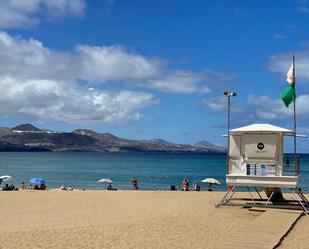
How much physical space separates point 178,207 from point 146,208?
135 cm

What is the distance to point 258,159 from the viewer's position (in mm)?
21484

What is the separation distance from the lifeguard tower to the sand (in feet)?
4.49

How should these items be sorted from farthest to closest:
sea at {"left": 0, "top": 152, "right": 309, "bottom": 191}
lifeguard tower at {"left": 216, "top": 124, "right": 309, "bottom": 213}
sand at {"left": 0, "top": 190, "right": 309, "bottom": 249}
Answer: sea at {"left": 0, "top": 152, "right": 309, "bottom": 191} < lifeguard tower at {"left": 216, "top": 124, "right": 309, "bottom": 213} < sand at {"left": 0, "top": 190, "right": 309, "bottom": 249}

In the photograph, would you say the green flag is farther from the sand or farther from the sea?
the sea

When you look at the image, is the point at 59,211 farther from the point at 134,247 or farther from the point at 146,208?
the point at 134,247

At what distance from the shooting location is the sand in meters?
13.4

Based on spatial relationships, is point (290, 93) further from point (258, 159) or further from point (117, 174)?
point (117, 174)

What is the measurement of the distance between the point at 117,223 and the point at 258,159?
7563 mm

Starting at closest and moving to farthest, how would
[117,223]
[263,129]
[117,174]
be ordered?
[117,223] → [263,129] → [117,174]

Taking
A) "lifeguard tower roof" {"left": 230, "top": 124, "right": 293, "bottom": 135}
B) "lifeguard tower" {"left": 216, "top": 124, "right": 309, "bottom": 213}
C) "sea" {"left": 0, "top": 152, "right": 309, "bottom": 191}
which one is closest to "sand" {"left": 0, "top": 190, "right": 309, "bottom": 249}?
"lifeguard tower" {"left": 216, "top": 124, "right": 309, "bottom": 213}

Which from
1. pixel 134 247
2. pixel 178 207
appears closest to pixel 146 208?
pixel 178 207

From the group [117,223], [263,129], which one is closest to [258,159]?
[263,129]

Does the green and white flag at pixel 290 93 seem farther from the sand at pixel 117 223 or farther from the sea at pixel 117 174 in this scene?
the sea at pixel 117 174

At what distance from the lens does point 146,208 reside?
2125cm
